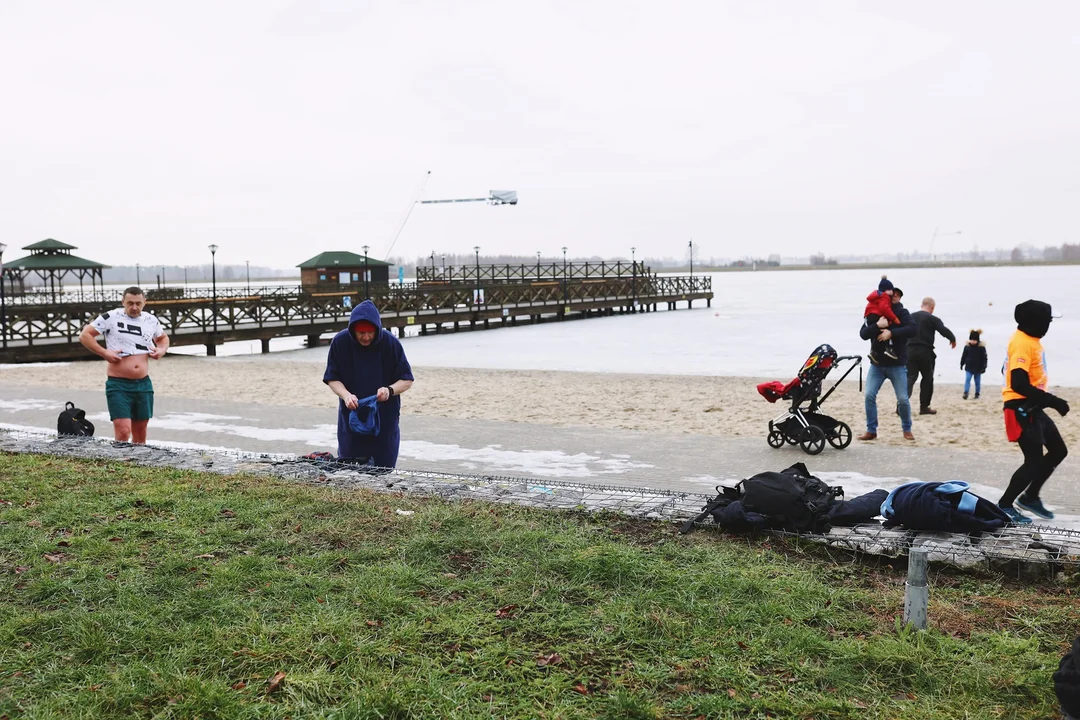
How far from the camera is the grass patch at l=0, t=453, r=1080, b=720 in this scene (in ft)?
9.69

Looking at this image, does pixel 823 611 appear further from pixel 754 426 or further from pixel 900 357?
pixel 754 426

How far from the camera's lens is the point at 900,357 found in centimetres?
955

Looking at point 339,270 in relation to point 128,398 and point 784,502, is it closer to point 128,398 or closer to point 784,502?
point 128,398

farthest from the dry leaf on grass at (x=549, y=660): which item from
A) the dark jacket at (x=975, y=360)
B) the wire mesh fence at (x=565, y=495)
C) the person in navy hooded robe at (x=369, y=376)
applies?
the dark jacket at (x=975, y=360)

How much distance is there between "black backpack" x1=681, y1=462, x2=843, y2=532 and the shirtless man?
503 centimetres

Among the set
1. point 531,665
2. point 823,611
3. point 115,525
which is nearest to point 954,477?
point 823,611

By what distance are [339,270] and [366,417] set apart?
49.5 metres

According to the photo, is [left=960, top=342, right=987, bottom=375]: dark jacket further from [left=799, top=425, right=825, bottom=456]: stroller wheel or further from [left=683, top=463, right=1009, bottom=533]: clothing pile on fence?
[left=683, top=463, right=1009, bottom=533]: clothing pile on fence

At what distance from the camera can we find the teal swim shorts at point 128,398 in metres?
7.68

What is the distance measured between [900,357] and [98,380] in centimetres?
1481

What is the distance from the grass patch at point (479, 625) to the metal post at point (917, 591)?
8cm

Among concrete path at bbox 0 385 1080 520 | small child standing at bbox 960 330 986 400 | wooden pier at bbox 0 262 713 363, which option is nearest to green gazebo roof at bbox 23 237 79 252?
wooden pier at bbox 0 262 713 363

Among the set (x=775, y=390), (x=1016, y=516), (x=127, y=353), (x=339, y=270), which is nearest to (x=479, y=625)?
(x=1016, y=516)

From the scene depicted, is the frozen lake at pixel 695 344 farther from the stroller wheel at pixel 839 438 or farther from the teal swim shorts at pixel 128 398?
the teal swim shorts at pixel 128 398
